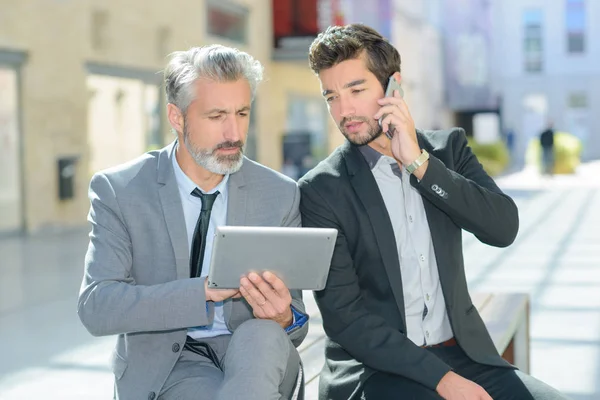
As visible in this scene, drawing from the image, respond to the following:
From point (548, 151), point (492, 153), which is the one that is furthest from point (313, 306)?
point (492, 153)

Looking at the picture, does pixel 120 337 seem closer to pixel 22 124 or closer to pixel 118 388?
pixel 118 388

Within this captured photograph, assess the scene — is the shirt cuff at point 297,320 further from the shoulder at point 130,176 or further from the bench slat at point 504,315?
the bench slat at point 504,315

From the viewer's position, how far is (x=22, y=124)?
14.8 metres

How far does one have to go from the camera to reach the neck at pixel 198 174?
3.08m

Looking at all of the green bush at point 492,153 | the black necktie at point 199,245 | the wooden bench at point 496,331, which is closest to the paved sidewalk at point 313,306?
the wooden bench at point 496,331

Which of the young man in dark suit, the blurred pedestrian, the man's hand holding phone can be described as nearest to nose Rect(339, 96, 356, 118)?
the young man in dark suit

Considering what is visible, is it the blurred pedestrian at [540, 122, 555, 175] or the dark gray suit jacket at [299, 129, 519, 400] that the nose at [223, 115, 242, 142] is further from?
the blurred pedestrian at [540, 122, 555, 175]

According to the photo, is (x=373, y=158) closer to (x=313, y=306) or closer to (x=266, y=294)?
(x=266, y=294)

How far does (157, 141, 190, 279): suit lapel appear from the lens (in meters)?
2.92

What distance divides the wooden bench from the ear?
42.1 inches

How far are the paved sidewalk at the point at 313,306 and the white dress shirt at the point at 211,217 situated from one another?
1449 millimetres

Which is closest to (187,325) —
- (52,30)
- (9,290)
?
(9,290)

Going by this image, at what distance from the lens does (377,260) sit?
10.0ft

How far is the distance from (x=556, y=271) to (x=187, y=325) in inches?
290
